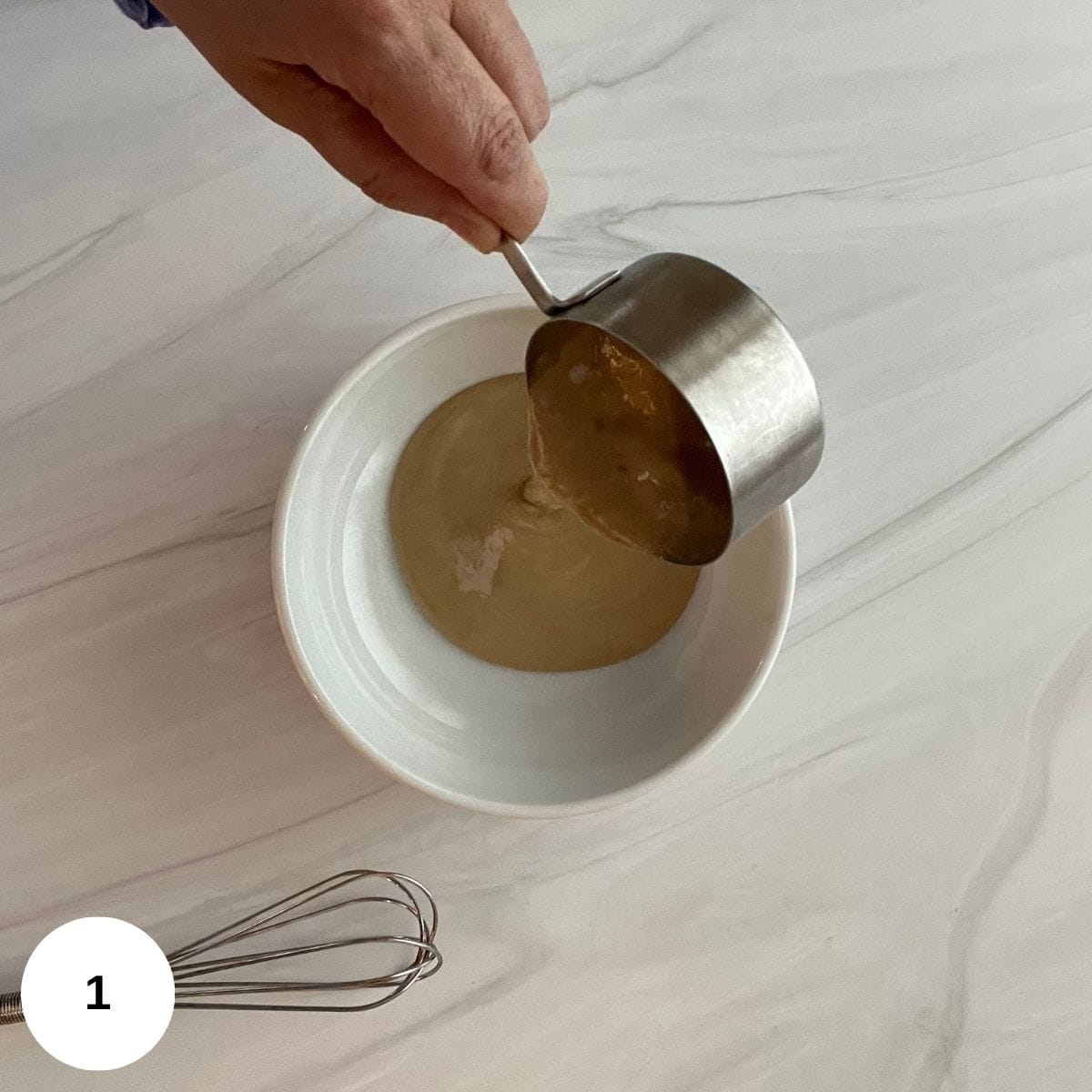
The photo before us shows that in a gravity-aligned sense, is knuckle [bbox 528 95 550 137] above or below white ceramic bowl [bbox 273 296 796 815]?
above

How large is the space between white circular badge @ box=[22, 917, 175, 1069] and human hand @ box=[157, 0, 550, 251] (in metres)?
0.44

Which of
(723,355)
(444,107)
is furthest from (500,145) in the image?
(723,355)

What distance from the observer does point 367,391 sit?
59 cm

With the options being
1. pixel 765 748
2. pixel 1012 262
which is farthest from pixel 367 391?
pixel 1012 262

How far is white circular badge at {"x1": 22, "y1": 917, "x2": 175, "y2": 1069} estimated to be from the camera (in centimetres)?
58

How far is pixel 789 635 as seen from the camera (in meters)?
0.63

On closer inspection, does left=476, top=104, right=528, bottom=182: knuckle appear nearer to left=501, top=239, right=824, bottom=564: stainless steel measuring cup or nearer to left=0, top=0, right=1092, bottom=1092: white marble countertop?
left=501, top=239, right=824, bottom=564: stainless steel measuring cup

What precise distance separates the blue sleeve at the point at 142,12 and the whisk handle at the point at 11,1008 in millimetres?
545

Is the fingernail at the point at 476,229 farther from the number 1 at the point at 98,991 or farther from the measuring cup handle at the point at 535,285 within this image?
the number 1 at the point at 98,991

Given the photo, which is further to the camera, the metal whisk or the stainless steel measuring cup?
the metal whisk

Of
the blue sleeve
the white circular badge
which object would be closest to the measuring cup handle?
the blue sleeve

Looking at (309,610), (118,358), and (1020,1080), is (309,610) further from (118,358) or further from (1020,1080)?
(1020,1080)

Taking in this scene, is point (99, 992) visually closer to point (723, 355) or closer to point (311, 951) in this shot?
point (311, 951)

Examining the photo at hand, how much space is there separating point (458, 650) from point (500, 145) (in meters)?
0.31
